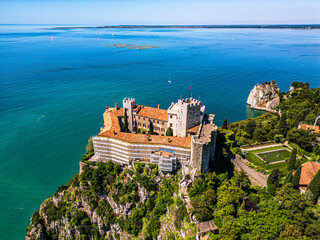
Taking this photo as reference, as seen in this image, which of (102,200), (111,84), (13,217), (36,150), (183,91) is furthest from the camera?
(111,84)

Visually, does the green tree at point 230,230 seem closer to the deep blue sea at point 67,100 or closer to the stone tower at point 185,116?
the stone tower at point 185,116

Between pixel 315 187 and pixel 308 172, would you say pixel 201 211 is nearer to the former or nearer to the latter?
pixel 315 187

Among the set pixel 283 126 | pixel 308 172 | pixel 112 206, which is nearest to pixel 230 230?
pixel 308 172

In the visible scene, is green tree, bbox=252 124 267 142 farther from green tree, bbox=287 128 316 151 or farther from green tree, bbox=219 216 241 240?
green tree, bbox=219 216 241 240

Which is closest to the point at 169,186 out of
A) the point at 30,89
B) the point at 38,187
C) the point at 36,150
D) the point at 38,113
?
the point at 38,187

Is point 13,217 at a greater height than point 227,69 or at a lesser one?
lesser

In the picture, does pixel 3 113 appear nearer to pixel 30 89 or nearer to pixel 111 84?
pixel 30 89
